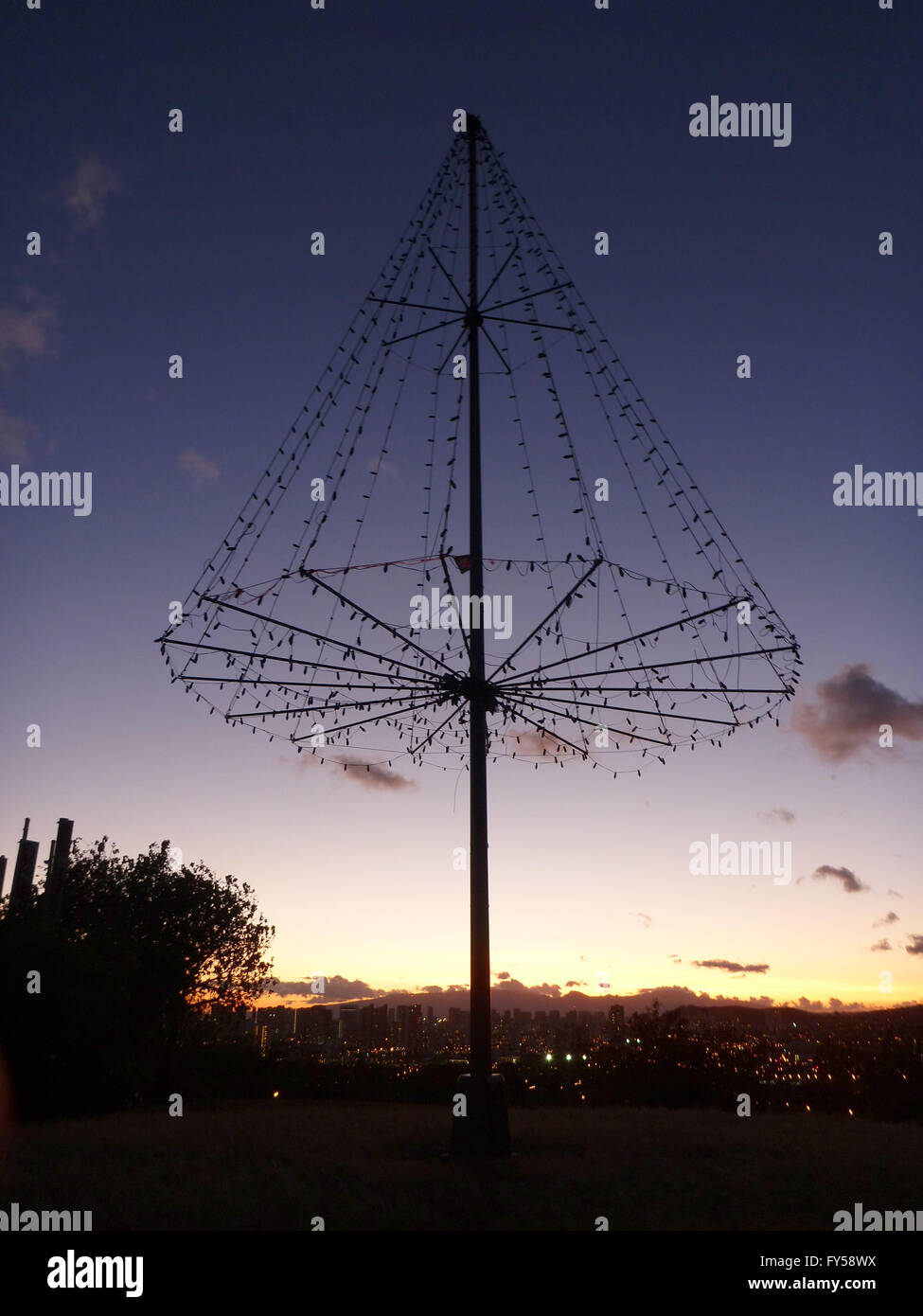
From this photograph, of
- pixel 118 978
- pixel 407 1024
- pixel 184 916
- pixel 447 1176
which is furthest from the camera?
pixel 407 1024

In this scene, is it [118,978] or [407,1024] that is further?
[407,1024]

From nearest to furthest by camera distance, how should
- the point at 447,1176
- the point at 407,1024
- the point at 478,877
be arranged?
the point at 447,1176 < the point at 478,877 < the point at 407,1024

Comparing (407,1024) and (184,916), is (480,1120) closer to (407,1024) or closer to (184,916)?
(184,916)

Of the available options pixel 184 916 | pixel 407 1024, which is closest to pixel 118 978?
pixel 184 916

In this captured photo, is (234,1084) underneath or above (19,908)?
underneath

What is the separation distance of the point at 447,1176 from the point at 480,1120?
1.48 meters

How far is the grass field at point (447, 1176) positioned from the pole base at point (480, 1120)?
351 mm

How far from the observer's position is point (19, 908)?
108 feet

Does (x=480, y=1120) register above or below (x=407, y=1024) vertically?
above

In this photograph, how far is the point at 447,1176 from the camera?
38.5 ft

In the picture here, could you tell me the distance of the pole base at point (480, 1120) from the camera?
13039mm
